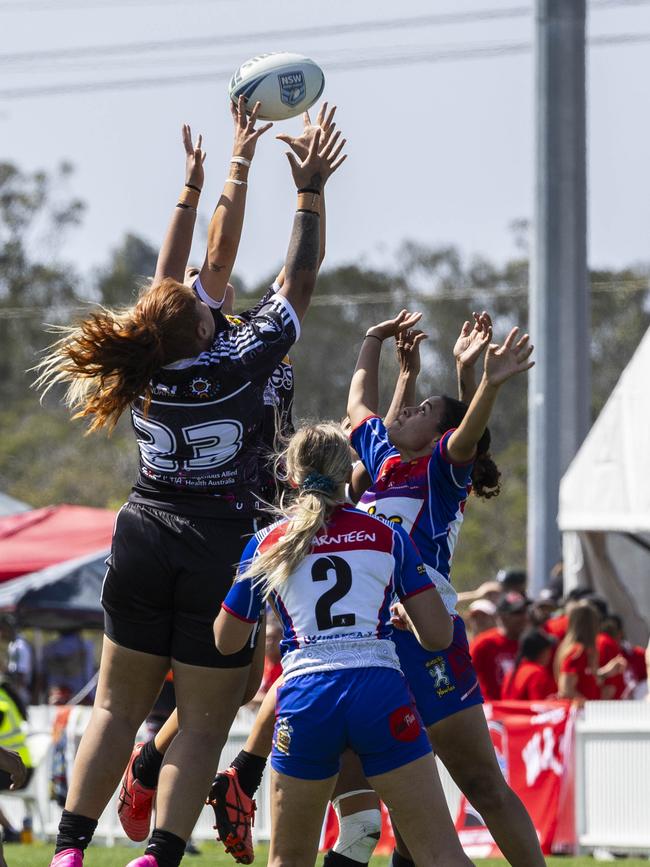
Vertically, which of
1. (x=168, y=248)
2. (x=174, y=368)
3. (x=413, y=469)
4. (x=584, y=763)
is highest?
(x=168, y=248)

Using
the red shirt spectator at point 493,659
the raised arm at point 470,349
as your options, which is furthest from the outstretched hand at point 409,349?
the red shirt spectator at point 493,659

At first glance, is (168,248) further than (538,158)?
No

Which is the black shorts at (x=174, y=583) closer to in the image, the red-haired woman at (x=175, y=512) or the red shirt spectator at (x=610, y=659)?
the red-haired woman at (x=175, y=512)

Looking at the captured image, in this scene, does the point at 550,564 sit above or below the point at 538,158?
below

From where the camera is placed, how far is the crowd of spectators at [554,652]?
11.6m

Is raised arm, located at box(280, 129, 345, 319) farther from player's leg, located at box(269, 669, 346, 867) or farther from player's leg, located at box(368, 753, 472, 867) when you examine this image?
player's leg, located at box(368, 753, 472, 867)

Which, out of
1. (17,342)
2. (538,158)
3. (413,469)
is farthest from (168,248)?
(17,342)

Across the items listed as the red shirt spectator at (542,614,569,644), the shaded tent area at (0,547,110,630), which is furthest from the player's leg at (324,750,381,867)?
the shaded tent area at (0,547,110,630)

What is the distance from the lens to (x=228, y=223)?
5953mm

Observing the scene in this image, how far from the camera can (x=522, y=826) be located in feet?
19.5

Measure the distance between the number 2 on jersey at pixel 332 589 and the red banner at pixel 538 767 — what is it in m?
6.28

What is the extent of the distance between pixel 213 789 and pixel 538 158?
12.6m

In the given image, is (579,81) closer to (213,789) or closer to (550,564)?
(550,564)

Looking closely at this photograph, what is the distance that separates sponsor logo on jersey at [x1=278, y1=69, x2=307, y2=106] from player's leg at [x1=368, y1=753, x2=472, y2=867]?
2.78m
